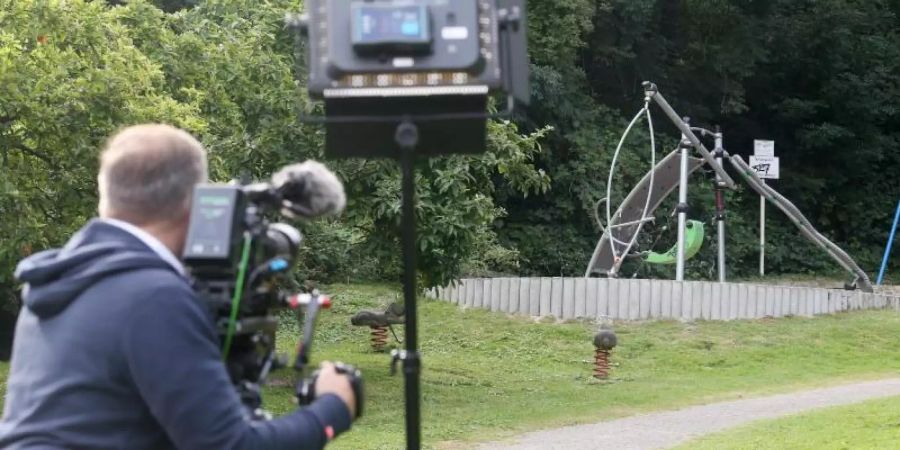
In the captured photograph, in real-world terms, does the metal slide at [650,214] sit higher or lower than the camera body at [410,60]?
lower

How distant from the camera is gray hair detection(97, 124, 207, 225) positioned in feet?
7.96

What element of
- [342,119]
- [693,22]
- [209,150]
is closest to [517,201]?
[693,22]

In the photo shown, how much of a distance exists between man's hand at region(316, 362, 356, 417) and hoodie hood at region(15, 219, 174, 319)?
439 mm

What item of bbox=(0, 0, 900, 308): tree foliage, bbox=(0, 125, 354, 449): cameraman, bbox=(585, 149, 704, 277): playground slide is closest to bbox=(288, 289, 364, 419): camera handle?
bbox=(0, 125, 354, 449): cameraman

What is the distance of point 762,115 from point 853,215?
10.7 ft

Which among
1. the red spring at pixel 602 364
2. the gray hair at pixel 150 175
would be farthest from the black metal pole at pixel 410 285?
the red spring at pixel 602 364

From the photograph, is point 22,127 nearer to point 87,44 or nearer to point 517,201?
point 87,44

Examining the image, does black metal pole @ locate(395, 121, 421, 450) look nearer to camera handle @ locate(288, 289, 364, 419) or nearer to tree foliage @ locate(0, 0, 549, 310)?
camera handle @ locate(288, 289, 364, 419)

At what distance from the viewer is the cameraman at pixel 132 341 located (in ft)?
7.47

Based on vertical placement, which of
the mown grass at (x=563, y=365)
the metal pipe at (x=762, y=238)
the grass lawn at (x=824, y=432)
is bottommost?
the mown grass at (x=563, y=365)

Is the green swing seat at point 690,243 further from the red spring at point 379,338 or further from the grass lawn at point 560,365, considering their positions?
the red spring at point 379,338

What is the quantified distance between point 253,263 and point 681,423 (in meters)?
8.08

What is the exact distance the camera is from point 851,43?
Result: 28.3m

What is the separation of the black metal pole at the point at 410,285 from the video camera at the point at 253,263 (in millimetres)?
466
